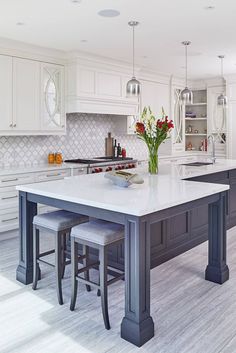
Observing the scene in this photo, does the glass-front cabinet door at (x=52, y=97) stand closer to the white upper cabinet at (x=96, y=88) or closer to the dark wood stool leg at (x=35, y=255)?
the white upper cabinet at (x=96, y=88)

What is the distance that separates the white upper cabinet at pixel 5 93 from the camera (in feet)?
15.8

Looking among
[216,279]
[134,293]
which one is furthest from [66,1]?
[216,279]

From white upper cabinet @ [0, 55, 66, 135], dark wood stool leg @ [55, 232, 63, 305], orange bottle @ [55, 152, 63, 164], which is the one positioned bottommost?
dark wood stool leg @ [55, 232, 63, 305]

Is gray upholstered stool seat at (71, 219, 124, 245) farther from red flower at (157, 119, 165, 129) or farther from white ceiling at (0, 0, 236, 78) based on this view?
white ceiling at (0, 0, 236, 78)

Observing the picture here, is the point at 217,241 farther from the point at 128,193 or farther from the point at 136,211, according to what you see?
the point at 136,211

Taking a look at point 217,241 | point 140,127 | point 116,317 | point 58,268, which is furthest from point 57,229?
point 140,127

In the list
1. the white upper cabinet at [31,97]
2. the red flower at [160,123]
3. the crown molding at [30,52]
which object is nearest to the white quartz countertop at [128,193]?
the red flower at [160,123]

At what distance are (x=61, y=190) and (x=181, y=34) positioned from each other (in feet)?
9.25

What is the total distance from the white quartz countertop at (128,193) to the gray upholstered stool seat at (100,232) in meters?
0.21

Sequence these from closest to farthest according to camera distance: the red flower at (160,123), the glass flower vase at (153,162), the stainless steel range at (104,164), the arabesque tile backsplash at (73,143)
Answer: the red flower at (160,123), the glass flower vase at (153,162), the arabesque tile backsplash at (73,143), the stainless steel range at (104,164)

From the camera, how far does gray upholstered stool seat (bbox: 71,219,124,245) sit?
2.57 m

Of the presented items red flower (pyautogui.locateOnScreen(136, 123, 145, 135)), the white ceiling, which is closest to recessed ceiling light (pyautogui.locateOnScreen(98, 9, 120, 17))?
the white ceiling

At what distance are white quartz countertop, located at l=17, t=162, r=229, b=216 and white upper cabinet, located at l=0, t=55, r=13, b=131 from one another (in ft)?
5.90

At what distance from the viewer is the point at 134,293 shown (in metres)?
2.41
